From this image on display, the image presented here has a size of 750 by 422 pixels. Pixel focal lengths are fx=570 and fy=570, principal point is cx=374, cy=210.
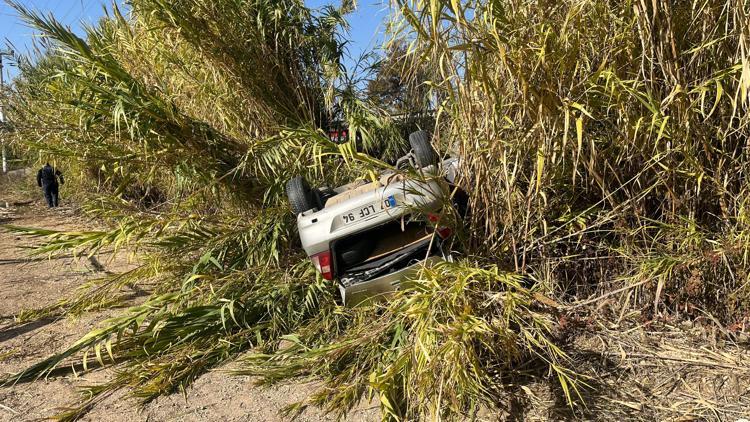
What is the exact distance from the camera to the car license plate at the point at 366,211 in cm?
323

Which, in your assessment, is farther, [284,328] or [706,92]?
[284,328]

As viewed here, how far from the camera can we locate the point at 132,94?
429cm

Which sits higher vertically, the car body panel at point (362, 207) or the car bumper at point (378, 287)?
the car body panel at point (362, 207)

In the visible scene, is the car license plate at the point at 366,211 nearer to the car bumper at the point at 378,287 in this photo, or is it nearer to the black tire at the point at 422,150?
the car bumper at the point at 378,287

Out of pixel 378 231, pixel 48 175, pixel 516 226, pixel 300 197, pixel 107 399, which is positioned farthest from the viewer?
pixel 48 175

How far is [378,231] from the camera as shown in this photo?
145 inches

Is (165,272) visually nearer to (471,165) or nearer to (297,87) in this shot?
(297,87)

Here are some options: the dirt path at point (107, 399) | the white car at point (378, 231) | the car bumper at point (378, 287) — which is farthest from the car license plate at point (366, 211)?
the dirt path at point (107, 399)

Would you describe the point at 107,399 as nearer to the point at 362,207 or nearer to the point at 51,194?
the point at 362,207

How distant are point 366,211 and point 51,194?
11338 mm

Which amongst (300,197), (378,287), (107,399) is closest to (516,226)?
(378,287)

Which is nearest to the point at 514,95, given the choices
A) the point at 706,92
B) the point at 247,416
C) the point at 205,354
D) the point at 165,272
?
the point at 706,92

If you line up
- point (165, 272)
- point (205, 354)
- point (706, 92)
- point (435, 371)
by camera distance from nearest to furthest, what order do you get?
point (435, 371) → point (706, 92) → point (205, 354) → point (165, 272)

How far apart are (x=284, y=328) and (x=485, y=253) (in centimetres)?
154
